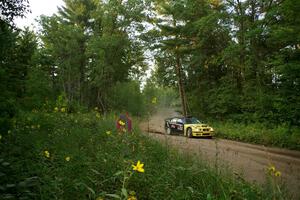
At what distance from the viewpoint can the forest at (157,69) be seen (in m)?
7.55

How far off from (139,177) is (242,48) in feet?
54.6

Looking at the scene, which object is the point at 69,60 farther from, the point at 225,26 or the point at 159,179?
the point at 159,179

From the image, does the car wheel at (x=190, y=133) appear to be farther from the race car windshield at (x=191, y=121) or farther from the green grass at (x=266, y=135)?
the green grass at (x=266, y=135)

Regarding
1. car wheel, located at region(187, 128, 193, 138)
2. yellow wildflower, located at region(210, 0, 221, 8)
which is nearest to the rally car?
car wheel, located at region(187, 128, 193, 138)

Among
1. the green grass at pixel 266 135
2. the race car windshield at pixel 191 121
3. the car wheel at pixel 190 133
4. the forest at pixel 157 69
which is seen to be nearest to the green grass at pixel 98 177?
the forest at pixel 157 69

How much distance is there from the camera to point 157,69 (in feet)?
104

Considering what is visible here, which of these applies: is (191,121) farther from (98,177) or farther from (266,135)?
(98,177)

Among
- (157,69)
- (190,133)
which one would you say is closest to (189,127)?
(190,133)

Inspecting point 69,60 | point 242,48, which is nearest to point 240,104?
point 242,48

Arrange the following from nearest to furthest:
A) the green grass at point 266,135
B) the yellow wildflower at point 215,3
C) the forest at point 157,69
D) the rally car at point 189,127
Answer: the forest at point 157,69 → the green grass at point 266,135 → the rally car at point 189,127 → the yellow wildflower at point 215,3

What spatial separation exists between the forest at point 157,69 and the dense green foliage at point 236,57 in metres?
0.08

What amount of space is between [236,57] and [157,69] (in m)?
12.2

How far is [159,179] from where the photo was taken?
414cm

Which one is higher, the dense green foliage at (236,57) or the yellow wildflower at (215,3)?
the yellow wildflower at (215,3)
